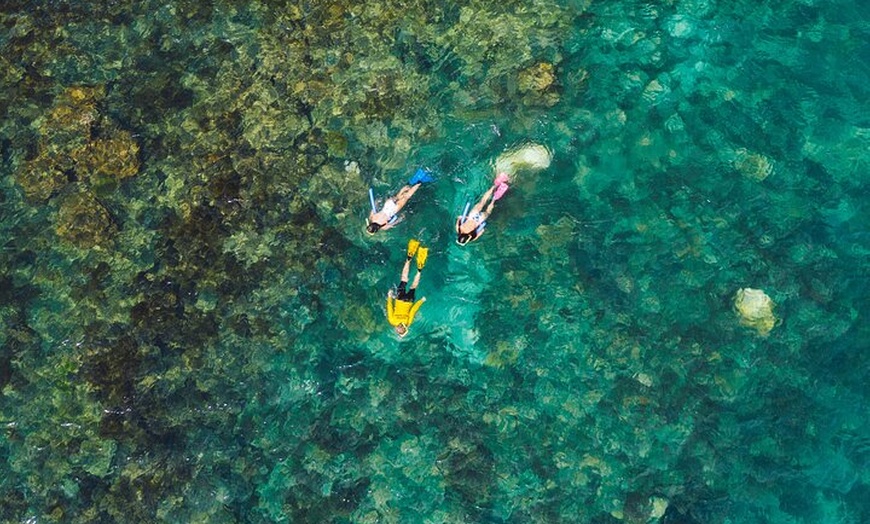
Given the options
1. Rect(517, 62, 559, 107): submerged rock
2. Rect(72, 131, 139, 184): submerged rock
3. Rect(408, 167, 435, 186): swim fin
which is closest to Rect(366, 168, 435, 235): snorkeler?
Rect(408, 167, 435, 186): swim fin

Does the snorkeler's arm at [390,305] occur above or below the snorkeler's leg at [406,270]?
below

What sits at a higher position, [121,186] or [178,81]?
[178,81]

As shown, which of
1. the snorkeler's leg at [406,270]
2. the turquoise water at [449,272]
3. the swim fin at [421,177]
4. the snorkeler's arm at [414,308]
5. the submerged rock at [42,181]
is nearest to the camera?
the turquoise water at [449,272]

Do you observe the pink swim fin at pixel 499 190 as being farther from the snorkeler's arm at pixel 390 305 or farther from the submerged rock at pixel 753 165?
the submerged rock at pixel 753 165

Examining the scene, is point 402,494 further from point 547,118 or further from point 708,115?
point 708,115

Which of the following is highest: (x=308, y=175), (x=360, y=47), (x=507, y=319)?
(x=360, y=47)

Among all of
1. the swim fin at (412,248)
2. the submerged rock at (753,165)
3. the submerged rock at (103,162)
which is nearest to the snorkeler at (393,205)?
the swim fin at (412,248)

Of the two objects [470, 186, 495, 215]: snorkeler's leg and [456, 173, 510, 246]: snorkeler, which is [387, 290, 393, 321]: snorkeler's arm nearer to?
[456, 173, 510, 246]: snorkeler

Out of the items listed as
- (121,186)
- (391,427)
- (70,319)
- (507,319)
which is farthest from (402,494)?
(121,186)
